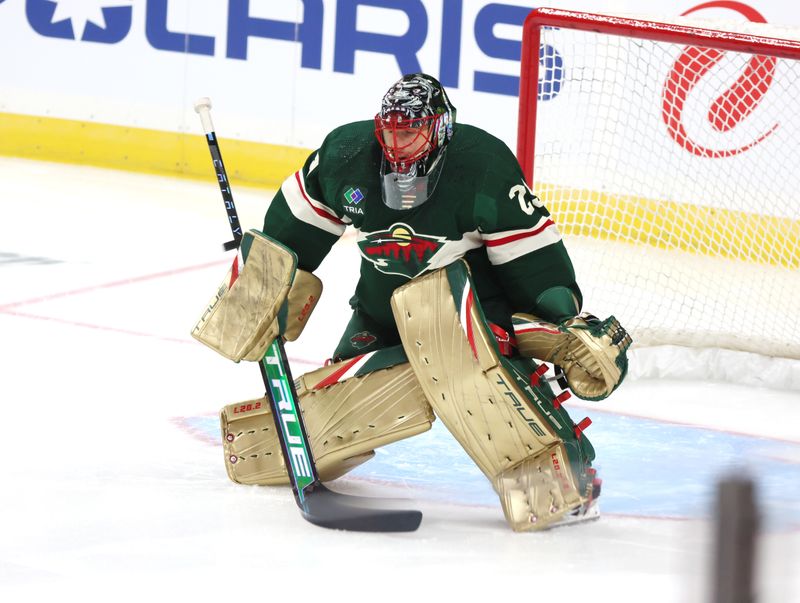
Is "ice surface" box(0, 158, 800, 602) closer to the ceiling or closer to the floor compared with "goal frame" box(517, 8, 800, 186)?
closer to the floor

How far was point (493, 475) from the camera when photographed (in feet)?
8.53

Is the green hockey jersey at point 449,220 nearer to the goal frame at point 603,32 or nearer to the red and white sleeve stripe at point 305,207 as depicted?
the red and white sleeve stripe at point 305,207

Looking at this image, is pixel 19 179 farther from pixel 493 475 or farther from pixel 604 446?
pixel 493 475

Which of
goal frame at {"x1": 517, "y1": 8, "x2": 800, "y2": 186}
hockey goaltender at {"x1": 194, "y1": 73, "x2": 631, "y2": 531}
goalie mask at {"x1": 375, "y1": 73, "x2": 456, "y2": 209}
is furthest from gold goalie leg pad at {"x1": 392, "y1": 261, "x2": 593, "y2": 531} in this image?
goal frame at {"x1": 517, "y1": 8, "x2": 800, "y2": 186}

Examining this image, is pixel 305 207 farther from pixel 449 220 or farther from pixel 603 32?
→ pixel 603 32

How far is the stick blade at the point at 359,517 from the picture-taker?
256cm

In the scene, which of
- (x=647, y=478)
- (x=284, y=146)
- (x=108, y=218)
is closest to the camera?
(x=647, y=478)

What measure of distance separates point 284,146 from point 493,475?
411 centimetres

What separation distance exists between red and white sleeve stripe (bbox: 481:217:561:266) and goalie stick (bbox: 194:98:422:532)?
45 cm

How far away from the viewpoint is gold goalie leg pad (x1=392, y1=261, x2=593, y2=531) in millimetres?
2545

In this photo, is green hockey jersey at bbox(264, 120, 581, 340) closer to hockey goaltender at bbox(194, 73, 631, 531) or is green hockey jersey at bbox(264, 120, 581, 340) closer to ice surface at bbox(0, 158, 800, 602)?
hockey goaltender at bbox(194, 73, 631, 531)

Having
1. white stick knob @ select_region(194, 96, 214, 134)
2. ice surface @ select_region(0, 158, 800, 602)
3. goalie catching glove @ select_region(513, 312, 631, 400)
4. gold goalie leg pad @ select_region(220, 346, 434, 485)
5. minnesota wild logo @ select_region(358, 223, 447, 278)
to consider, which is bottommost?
ice surface @ select_region(0, 158, 800, 602)

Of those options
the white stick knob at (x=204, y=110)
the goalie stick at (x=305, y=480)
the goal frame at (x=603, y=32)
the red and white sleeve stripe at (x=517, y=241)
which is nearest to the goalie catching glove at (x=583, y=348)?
the red and white sleeve stripe at (x=517, y=241)

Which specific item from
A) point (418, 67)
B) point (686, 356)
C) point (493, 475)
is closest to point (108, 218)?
point (418, 67)
